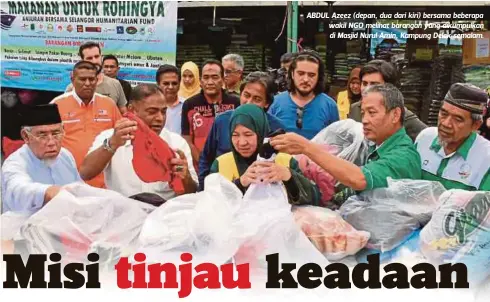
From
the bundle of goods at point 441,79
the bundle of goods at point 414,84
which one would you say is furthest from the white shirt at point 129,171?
the bundle of goods at point 441,79

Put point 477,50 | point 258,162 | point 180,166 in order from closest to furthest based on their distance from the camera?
point 477,50
point 258,162
point 180,166

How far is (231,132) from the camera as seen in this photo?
4062 millimetres

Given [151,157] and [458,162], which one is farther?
[151,157]

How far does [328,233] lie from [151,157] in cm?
104

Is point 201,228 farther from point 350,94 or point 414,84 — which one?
point 414,84

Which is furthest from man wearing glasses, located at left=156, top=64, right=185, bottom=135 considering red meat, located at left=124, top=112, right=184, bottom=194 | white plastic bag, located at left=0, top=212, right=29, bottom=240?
white plastic bag, located at left=0, top=212, right=29, bottom=240

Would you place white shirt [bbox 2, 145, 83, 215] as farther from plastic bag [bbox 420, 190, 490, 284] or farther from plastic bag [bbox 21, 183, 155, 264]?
plastic bag [bbox 420, 190, 490, 284]

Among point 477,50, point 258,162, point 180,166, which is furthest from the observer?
point 180,166

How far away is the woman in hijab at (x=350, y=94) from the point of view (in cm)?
404

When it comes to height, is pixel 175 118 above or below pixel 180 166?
above

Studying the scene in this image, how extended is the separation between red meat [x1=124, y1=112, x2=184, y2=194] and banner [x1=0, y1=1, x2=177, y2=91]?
0.29m

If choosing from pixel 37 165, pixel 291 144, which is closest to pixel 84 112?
pixel 37 165

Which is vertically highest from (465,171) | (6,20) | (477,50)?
(6,20)

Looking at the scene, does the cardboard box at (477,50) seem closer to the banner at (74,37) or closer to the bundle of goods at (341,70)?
the bundle of goods at (341,70)
